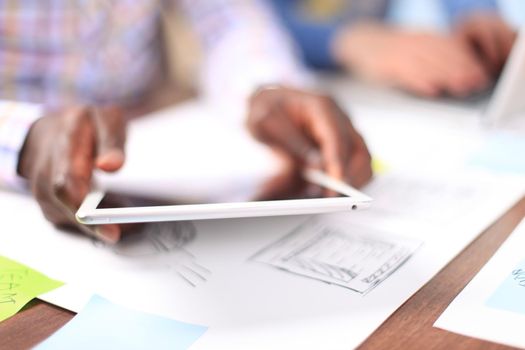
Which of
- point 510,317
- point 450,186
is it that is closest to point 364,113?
point 450,186

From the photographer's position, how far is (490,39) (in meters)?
0.87

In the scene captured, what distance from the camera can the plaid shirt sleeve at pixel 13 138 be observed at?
1.75 feet

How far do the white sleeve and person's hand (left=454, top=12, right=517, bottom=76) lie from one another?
0.25m

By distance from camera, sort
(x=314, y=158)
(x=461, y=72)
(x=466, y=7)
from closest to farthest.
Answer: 1. (x=314, y=158)
2. (x=461, y=72)
3. (x=466, y=7)

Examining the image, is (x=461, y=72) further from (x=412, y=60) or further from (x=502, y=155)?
(x=502, y=155)

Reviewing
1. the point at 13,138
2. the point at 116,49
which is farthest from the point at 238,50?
the point at 13,138

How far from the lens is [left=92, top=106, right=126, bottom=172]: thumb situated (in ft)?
1.47

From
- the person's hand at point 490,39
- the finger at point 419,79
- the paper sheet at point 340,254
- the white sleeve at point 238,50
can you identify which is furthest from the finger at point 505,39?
the paper sheet at point 340,254

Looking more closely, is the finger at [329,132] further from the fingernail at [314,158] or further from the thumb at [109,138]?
the thumb at [109,138]

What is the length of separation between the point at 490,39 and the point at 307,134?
417mm

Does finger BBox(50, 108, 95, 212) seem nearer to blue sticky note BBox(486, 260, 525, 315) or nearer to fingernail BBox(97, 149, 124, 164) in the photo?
fingernail BBox(97, 149, 124, 164)

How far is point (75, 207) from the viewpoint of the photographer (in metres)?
0.44

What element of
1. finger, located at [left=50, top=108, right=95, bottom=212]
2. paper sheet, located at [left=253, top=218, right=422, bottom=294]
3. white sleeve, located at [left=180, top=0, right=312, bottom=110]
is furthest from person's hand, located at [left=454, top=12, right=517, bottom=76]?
finger, located at [left=50, top=108, right=95, bottom=212]

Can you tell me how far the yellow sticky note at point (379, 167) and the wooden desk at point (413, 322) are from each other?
0.62ft
